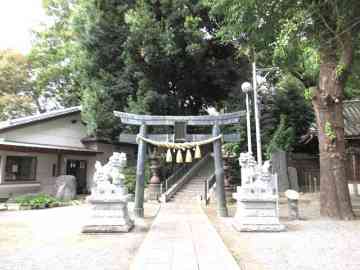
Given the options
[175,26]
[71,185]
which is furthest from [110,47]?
[71,185]

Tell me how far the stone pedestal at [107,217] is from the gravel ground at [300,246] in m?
2.61

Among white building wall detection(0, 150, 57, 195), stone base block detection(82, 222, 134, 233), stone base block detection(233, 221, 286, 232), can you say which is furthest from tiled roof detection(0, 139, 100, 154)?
stone base block detection(233, 221, 286, 232)

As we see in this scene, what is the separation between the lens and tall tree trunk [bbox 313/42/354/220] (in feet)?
29.0

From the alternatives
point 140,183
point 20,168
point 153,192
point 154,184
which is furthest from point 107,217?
point 20,168

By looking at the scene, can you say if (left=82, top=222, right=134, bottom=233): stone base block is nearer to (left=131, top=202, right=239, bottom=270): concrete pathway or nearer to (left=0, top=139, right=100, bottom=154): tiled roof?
(left=131, top=202, right=239, bottom=270): concrete pathway

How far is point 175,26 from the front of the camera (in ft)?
48.8

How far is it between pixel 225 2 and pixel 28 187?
13.7m

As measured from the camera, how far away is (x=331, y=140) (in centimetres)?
909

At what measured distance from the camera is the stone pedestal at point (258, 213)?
24.3ft

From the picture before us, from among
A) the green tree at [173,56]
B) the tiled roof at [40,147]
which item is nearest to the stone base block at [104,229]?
the green tree at [173,56]

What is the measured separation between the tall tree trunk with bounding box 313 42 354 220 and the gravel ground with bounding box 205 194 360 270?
605 mm

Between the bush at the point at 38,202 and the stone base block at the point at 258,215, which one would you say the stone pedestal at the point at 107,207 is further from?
the bush at the point at 38,202

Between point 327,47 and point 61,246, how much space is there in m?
9.67

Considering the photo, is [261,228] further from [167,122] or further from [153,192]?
[153,192]
